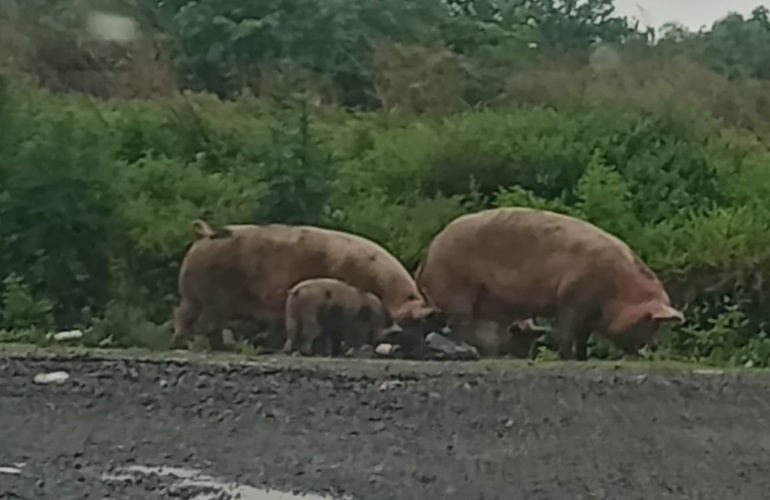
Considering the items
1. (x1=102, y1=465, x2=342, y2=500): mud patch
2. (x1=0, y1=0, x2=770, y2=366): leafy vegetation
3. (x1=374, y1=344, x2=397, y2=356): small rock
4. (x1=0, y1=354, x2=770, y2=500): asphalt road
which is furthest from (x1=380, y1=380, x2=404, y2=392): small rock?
(x1=0, y1=0, x2=770, y2=366): leafy vegetation

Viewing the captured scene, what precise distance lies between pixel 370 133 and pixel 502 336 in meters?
1.50

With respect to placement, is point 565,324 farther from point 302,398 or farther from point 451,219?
point 302,398

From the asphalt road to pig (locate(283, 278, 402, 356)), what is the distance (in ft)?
3.51

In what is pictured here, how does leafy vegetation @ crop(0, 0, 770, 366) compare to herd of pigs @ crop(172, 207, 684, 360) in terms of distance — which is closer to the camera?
herd of pigs @ crop(172, 207, 684, 360)

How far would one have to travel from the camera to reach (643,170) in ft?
19.7

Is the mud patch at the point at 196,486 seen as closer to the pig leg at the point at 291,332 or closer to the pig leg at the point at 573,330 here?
the pig leg at the point at 291,332

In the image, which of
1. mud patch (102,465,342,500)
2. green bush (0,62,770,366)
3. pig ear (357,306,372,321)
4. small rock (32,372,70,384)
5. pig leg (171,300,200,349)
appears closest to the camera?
mud patch (102,465,342,500)

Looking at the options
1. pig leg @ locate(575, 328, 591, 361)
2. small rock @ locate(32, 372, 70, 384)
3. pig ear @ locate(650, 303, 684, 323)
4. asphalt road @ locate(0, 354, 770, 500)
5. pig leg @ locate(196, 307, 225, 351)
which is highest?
asphalt road @ locate(0, 354, 770, 500)

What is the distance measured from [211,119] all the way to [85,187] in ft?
2.83

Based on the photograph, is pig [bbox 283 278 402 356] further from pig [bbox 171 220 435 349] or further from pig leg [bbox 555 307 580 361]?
pig leg [bbox 555 307 580 361]

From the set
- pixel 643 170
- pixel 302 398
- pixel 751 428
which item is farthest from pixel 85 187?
pixel 751 428

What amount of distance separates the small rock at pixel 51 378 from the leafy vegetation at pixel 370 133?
6.83 ft

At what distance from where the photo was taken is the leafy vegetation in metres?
5.42

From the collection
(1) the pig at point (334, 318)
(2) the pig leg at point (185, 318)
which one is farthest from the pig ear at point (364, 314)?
(2) the pig leg at point (185, 318)
